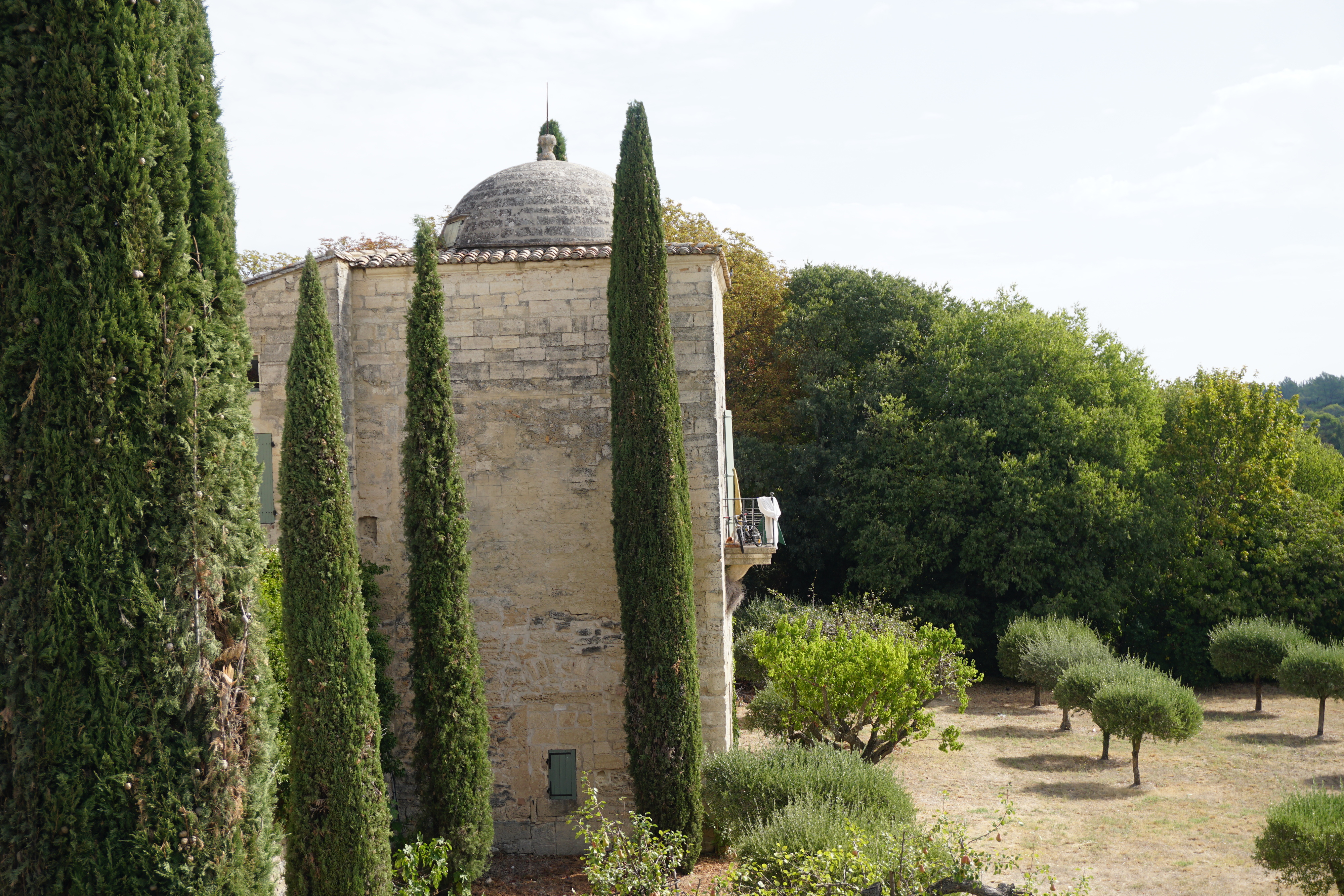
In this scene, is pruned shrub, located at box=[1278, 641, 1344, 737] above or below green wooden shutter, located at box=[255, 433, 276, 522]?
below

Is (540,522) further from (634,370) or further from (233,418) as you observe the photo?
(233,418)

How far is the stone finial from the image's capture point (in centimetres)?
1484

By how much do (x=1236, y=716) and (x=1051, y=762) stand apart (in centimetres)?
646

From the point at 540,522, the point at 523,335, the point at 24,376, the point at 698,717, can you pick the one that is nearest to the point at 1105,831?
the point at 698,717

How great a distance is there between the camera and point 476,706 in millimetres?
9305

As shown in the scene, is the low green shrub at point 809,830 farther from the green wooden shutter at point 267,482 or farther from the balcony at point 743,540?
the green wooden shutter at point 267,482

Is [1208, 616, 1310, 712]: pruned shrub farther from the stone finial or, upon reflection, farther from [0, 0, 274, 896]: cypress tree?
[0, 0, 274, 896]: cypress tree

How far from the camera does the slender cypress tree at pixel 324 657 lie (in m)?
7.45

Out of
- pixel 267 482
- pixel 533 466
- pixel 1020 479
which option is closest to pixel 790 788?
pixel 533 466

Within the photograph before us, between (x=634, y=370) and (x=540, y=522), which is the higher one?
(x=634, y=370)

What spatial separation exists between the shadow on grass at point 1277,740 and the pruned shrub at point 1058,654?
2519 mm

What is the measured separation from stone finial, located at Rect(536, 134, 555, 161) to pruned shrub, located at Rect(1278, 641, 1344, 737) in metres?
16.3

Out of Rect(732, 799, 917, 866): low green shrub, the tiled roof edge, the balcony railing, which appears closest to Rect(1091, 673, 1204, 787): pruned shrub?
the balcony railing

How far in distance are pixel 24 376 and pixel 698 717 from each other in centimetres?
742
